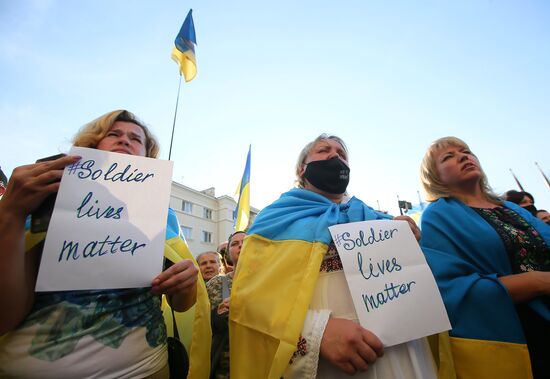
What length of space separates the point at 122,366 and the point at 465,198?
7.40 feet

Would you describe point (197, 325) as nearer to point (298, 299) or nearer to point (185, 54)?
point (298, 299)

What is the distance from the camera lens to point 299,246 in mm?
1385

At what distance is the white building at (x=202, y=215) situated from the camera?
956 inches

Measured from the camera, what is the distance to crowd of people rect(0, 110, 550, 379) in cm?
95

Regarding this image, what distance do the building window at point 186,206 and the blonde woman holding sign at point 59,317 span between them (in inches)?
976

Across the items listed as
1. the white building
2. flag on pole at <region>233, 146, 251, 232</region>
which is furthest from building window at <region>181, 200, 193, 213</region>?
flag on pole at <region>233, 146, 251, 232</region>

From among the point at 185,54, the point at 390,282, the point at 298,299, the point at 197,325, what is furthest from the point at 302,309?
the point at 185,54

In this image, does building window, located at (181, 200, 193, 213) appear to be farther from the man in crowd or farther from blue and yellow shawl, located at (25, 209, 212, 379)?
blue and yellow shawl, located at (25, 209, 212, 379)

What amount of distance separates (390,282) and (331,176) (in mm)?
825

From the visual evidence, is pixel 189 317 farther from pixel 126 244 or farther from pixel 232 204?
pixel 232 204

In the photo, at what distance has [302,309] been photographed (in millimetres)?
1196

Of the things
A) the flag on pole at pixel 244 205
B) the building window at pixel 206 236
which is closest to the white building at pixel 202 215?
the building window at pixel 206 236

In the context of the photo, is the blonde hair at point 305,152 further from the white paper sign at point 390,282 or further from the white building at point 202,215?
the white building at point 202,215

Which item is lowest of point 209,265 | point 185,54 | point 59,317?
point 59,317
